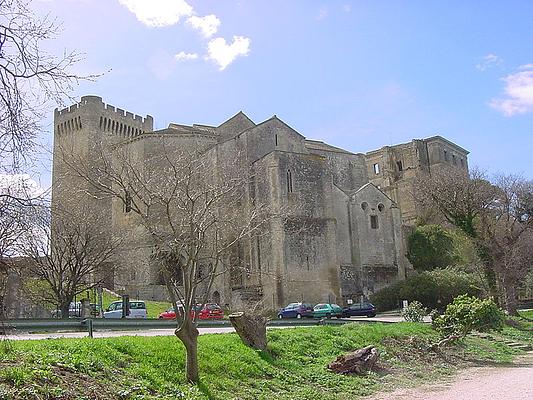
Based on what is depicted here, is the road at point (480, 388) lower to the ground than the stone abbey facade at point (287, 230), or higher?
lower

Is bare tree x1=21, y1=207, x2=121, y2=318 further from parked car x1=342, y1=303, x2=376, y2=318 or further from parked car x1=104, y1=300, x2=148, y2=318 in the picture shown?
parked car x1=342, y1=303, x2=376, y2=318

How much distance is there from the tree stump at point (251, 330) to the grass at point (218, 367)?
1.09ft

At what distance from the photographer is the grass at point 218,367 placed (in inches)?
413

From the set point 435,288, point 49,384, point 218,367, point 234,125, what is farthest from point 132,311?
point 234,125

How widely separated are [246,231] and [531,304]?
38705 mm

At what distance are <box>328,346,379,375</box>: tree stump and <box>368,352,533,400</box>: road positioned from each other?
5.24 ft

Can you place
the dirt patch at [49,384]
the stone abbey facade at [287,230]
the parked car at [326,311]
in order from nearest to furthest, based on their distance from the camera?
the dirt patch at [49,384], the parked car at [326,311], the stone abbey facade at [287,230]

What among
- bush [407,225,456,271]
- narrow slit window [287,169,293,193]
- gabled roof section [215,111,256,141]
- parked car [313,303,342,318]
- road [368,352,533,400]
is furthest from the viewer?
gabled roof section [215,111,256,141]

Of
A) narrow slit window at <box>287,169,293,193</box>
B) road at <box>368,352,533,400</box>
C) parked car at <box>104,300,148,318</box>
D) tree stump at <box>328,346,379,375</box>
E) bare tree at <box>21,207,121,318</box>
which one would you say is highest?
narrow slit window at <box>287,169,293,193</box>

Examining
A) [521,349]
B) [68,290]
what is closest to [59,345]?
[521,349]

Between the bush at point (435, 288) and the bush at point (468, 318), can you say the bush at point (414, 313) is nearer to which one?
the bush at point (468, 318)

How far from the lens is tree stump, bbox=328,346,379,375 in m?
16.6

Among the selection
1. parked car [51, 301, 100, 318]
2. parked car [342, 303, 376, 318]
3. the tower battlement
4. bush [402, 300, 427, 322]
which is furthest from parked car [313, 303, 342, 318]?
the tower battlement

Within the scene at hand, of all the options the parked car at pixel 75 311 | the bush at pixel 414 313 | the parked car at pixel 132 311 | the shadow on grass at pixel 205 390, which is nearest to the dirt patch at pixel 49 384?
the shadow on grass at pixel 205 390
